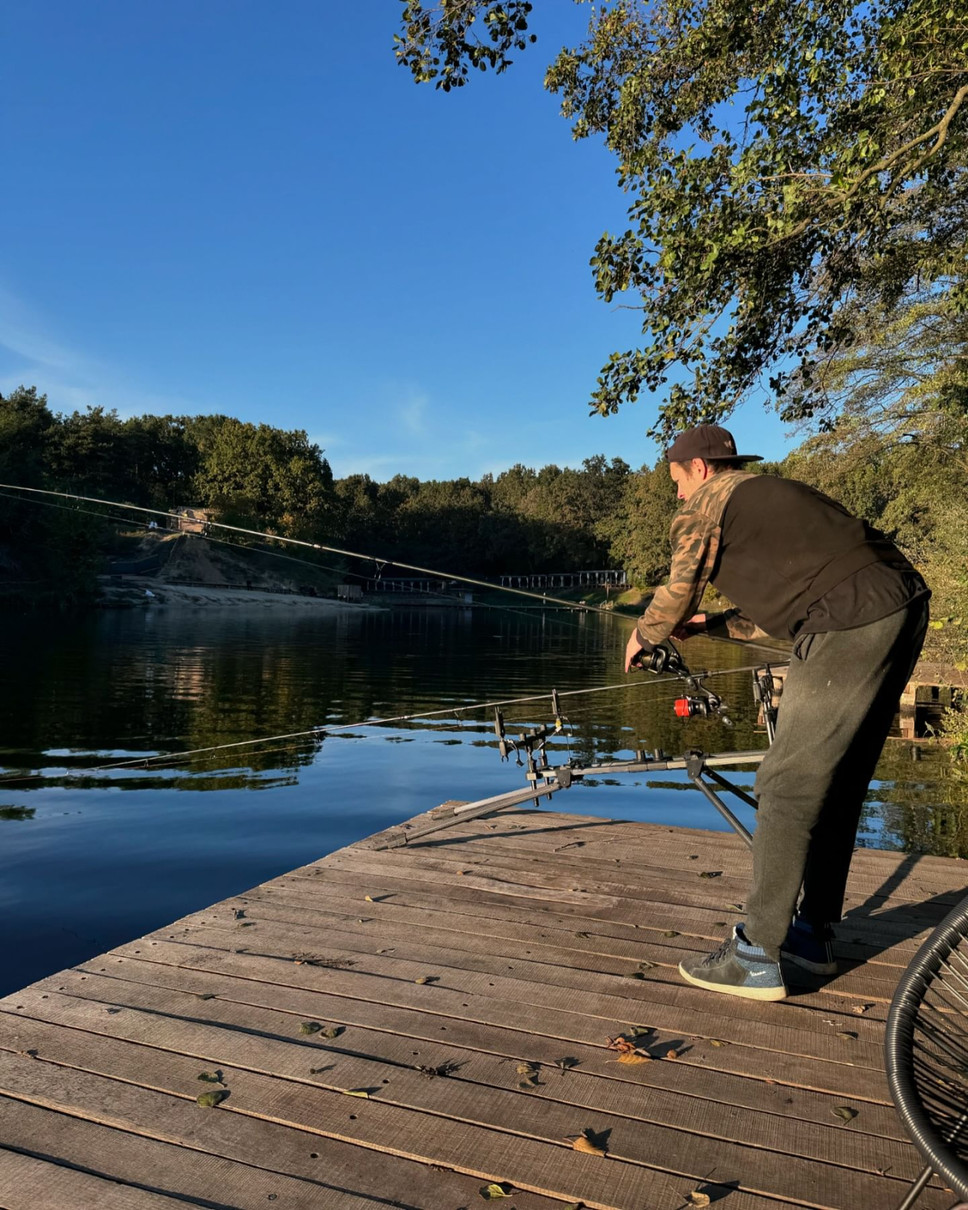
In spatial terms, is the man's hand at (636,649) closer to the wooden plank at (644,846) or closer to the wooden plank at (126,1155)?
the wooden plank at (644,846)

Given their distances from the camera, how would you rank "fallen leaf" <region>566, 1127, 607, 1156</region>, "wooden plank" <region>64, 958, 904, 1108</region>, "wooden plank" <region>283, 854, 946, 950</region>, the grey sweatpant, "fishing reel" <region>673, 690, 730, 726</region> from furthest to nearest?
"fishing reel" <region>673, 690, 730, 726</region>
"wooden plank" <region>283, 854, 946, 950</region>
the grey sweatpant
"wooden plank" <region>64, 958, 904, 1108</region>
"fallen leaf" <region>566, 1127, 607, 1156</region>

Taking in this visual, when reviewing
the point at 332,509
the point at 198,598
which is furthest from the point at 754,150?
the point at 332,509

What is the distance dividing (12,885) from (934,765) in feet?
40.4

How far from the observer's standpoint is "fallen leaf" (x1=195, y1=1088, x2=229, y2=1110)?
2750 millimetres

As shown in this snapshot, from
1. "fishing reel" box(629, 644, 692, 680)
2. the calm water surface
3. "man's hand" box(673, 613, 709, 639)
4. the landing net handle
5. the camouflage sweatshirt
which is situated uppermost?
the camouflage sweatshirt

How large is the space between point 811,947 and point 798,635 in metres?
1.38

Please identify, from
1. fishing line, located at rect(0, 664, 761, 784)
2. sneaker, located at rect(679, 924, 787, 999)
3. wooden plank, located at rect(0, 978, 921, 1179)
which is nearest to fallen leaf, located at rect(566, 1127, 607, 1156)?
wooden plank, located at rect(0, 978, 921, 1179)

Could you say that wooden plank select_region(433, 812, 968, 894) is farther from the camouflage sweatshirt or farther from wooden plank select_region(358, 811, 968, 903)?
the camouflage sweatshirt

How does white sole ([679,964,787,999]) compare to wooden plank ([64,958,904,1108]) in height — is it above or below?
above

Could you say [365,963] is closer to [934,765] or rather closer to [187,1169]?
[187,1169]

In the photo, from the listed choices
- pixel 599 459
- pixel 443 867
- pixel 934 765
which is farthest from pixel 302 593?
pixel 443 867

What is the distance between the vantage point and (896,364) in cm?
1789

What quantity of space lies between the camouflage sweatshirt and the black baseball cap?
0.08 meters

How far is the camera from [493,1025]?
3311 millimetres
